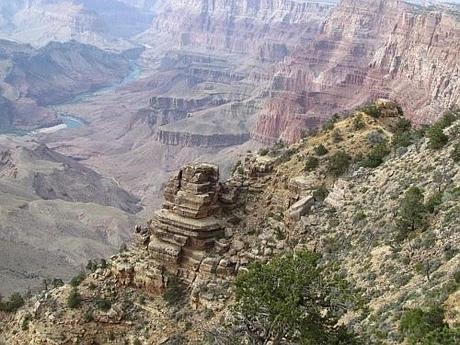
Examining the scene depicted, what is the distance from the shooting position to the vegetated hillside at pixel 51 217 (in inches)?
2970

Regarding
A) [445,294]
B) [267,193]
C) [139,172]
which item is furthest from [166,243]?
[139,172]

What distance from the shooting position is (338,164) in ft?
106

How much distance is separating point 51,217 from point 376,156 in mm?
74607

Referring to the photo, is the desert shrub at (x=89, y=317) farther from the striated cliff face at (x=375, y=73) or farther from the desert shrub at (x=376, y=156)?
the striated cliff face at (x=375, y=73)

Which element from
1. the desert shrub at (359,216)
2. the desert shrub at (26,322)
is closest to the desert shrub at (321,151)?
the desert shrub at (359,216)

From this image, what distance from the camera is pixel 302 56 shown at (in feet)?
650

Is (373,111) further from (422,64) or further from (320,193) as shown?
(422,64)

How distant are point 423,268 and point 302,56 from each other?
18131 centimetres

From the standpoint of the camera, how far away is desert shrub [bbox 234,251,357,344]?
18547mm

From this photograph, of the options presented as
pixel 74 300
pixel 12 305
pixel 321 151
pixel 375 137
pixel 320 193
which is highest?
pixel 375 137

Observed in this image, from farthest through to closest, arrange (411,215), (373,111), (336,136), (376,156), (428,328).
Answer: (373,111), (336,136), (376,156), (411,215), (428,328)

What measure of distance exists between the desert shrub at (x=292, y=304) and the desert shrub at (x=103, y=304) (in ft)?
40.5

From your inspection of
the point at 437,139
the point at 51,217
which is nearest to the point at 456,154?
the point at 437,139

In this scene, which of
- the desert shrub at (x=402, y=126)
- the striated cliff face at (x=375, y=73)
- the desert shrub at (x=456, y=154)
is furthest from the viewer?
the striated cliff face at (x=375, y=73)
